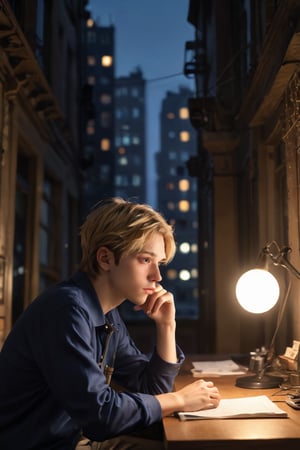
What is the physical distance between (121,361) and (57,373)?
0.94 metres

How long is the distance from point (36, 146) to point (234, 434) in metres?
Answer: 8.70

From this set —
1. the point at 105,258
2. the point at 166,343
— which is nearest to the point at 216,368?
the point at 166,343

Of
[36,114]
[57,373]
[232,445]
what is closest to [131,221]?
[57,373]

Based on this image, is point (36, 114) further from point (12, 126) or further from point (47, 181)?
point (47, 181)

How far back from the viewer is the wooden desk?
2094 millimetres

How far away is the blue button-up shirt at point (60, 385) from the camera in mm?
2084

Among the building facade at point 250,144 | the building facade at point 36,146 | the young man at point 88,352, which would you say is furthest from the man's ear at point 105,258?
the building facade at point 36,146

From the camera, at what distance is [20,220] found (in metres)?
10.0

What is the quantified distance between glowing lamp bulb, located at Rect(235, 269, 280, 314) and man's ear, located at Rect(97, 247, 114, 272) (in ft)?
4.55

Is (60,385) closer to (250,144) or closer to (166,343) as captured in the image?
(166,343)

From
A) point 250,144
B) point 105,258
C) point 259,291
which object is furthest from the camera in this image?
point 250,144

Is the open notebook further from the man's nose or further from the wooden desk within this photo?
the man's nose

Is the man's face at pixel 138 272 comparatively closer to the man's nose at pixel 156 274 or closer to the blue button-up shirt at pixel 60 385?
the man's nose at pixel 156 274

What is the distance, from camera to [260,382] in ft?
11.0
